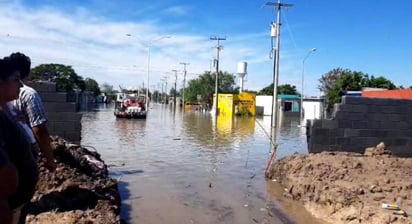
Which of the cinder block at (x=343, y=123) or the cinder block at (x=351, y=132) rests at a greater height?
the cinder block at (x=343, y=123)

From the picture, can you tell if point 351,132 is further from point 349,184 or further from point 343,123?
point 349,184

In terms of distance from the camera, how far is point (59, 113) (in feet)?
36.1

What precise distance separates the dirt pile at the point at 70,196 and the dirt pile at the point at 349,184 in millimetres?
3474

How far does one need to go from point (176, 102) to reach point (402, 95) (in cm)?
8265

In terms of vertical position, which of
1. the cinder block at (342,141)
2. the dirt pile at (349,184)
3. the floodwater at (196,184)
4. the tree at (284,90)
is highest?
the tree at (284,90)

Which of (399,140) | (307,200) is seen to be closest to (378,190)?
(307,200)

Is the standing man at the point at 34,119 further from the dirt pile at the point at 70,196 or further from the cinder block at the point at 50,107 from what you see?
the cinder block at the point at 50,107

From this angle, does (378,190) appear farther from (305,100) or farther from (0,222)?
(305,100)

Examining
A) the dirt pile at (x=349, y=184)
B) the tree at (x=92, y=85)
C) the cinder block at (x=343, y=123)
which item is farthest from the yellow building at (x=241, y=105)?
the tree at (x=92, y=85)

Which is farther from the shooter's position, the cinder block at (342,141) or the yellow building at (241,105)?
the yellow building at (241,105)

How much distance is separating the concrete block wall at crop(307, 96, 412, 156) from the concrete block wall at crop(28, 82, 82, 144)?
5937 millimetres

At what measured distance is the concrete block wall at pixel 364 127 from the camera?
12.5 m

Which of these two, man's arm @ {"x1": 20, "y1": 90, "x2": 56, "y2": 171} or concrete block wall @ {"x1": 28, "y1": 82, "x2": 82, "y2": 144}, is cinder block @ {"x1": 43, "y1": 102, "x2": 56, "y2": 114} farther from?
man's arm @ {"x1": 20, "y1": 90, "x2": 56, "y2": 171}

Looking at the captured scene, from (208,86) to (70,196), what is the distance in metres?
81.1
